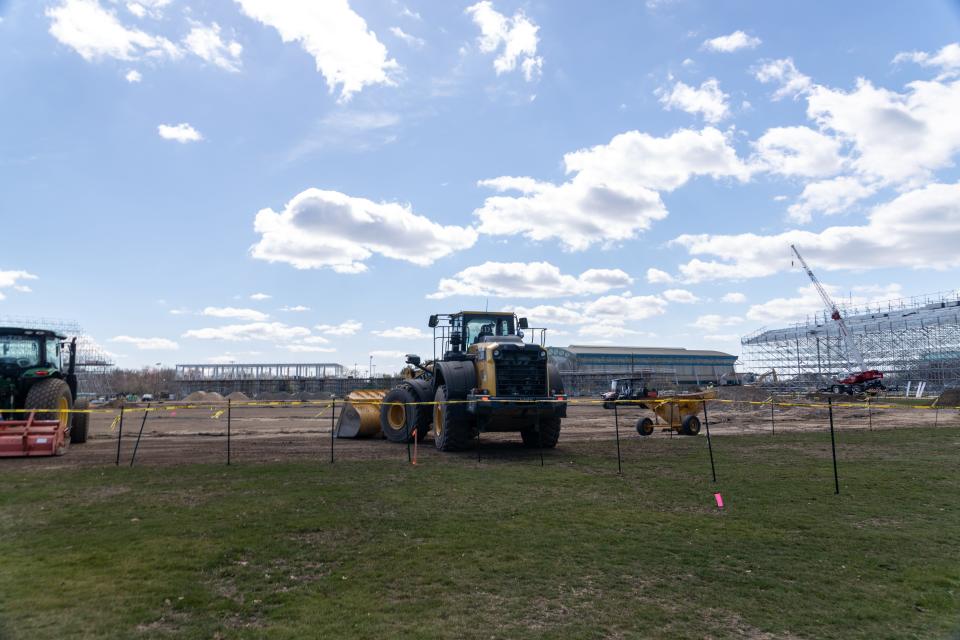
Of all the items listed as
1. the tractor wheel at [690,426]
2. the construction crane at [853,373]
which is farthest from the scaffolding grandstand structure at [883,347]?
the tractor wheel at [690,426]

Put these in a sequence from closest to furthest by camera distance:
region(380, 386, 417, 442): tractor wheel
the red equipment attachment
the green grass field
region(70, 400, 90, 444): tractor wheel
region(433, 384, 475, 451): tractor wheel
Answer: the green grass field
the red equipment attachment
region(433, 384, 475, 451): tractor wheel
region(70, 400, 90, 444): tractor wheel
region(380, 386, 417, 442): tractor wheel

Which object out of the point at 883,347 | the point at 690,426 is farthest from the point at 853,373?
the point at 690,426

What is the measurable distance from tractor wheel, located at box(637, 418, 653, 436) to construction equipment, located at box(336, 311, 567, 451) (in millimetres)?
7197

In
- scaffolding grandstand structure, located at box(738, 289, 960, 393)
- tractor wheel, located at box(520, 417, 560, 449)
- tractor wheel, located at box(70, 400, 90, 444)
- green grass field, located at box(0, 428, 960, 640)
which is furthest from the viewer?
scaffolding grandstand structure, located at box(738, 289, 960, 393)

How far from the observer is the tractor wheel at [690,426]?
24344 millimetres

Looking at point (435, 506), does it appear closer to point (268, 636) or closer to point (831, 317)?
point (268, 636)

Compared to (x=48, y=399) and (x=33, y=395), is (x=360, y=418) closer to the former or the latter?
(x=48, y=399)

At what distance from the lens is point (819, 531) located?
8516mm

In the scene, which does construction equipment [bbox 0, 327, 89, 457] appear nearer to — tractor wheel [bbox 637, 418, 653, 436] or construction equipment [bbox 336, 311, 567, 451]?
construction equipment [bbox 336, 311, 567, 451]

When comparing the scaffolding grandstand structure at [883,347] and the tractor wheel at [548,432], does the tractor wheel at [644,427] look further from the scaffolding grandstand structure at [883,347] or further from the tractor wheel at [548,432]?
the scaffolding grandstand structure at [883,347]

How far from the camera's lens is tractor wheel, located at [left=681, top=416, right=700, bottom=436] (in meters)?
24.3

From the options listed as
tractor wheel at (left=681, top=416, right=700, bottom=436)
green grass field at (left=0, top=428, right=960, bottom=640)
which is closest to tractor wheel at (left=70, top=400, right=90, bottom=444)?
green grass field at (left=0, top=428, right=960, bottom=640)

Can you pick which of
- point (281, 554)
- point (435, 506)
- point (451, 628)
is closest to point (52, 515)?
point (281, 554)

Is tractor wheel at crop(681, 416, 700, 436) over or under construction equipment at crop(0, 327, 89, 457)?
under
